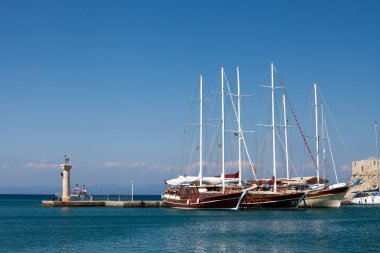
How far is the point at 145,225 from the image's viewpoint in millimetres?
52719

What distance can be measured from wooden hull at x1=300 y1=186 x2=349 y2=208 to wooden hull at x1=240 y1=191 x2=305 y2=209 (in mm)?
5136

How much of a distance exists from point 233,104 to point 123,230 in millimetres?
31195

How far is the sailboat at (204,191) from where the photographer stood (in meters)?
68.6

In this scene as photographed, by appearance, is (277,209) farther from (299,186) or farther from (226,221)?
(226,221)

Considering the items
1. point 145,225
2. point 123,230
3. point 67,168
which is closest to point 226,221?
point 145,225

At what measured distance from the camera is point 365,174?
108250 millimetres

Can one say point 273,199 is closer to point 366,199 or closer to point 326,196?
point 326,196

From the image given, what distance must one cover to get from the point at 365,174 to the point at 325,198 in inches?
1292

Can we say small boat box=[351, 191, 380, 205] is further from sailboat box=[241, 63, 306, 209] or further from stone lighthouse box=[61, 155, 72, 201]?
stone lighthouse box=[61, 155, 72, 201]

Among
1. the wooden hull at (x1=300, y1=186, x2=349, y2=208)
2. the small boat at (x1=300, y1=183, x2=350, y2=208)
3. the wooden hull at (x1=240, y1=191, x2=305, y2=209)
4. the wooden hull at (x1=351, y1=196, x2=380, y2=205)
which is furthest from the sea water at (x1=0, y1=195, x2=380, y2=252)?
the wooden hull at (x1=351, y1=196, x2=380, y2=205)

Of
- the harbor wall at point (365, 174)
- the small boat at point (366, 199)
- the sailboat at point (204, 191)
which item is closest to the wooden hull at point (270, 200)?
the sailboat at point (204, 191)

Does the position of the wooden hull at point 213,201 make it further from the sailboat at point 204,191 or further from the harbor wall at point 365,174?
the harbor wall at point 365,174

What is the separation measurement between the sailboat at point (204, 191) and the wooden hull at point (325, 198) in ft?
34.9

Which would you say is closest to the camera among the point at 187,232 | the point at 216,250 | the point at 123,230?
the point at 216,250
